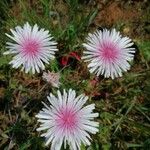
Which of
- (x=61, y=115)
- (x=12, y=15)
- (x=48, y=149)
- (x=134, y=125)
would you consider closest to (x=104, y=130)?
(x=134, y=125)

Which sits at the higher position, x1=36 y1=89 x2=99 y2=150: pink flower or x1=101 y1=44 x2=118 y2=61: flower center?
x1=101 y1=44 x2=118 y2=61: flower center

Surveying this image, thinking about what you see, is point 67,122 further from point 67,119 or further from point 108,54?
point 108,54

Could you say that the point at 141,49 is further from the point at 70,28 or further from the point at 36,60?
the point at 36,60

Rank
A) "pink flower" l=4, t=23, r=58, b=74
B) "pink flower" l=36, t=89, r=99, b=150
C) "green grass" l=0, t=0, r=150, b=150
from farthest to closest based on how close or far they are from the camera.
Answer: "green grass" l=0, t=0, r=150, b=150, "pink flower" l=4, t=23, r=58, b=74, "pink flower" l=36, t=89, r=99, b=150

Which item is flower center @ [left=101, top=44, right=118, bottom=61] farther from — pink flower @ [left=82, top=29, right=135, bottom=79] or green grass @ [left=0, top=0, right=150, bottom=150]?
green grass @ [left=0, top=0, right=150, bottom=150]

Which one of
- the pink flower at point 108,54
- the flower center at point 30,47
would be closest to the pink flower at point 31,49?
the flower center at point 30,47

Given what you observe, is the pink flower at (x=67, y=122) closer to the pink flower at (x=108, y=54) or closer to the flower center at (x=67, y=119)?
the flower center at (x=67, y=119)

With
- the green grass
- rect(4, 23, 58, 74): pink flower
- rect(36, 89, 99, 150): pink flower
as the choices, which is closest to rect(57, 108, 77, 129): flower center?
rect(36, 89, 99, 150): pink flower
